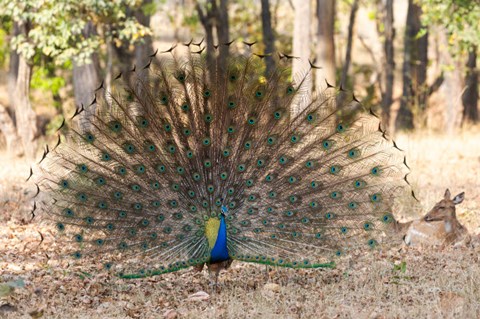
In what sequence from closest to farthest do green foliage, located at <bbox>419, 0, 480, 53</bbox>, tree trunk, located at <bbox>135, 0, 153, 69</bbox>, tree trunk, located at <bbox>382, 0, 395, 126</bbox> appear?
green foliage, located at <bbox>419, 0, 480, 53</bbox>, tree trunk, located at <bbox>135, 0, 153, 69</bbox>, tree trunk, located at <bbox>382, 0, 395, 126</bbox>

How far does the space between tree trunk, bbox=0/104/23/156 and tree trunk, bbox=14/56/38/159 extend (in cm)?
32

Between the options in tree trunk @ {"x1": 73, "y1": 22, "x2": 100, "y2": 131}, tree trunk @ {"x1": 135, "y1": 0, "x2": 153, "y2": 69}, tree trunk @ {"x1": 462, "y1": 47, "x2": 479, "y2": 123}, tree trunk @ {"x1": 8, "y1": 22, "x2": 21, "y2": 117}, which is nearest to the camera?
tree trunk @ {"x1": 73, "y1": 22, "x2": 100, "y2": 131}

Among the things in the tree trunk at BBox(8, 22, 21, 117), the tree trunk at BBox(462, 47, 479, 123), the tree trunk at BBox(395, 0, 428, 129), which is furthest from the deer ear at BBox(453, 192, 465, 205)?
the tree trunk at BBox(462, 47, 479, 123)

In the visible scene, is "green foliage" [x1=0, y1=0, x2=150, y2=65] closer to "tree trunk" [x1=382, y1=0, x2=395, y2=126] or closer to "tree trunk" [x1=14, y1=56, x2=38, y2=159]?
"tree trunk" [x1=14, y1=56, x2=38, y2=159]

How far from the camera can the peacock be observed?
7.57 meters

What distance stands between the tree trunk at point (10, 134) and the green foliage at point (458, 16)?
908cm

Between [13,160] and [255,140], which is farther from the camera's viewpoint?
[13,160]

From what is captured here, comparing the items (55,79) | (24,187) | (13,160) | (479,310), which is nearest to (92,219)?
(479,310)

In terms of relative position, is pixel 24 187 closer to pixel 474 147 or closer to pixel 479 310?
pixel 479 310

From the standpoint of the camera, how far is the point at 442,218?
29.7 ft

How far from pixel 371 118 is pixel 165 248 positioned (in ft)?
7.51

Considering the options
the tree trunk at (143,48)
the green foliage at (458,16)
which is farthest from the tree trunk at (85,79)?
the green foliage at (458,16)

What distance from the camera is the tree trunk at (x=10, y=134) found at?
1828 centimetres

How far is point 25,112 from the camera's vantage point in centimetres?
1794
